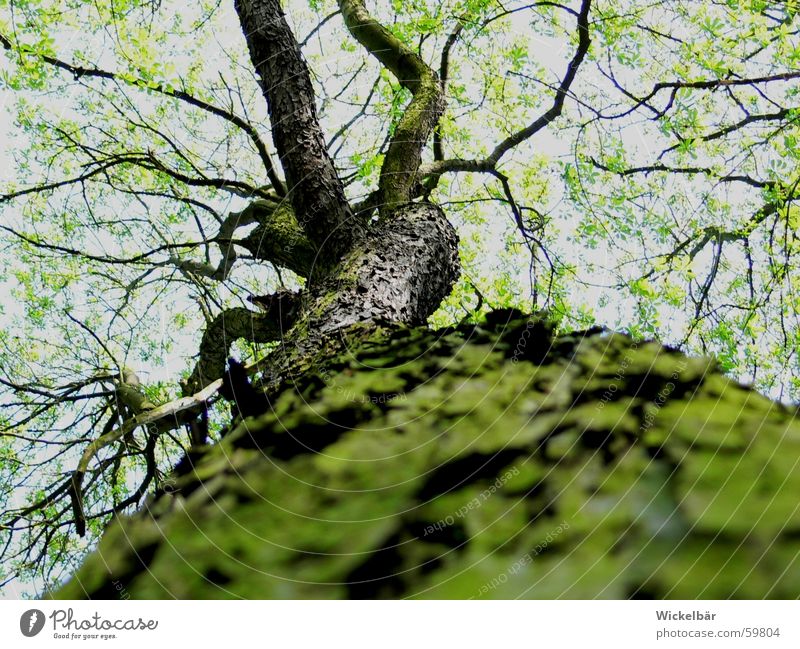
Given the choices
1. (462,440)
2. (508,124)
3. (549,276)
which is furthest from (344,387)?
(508,124)

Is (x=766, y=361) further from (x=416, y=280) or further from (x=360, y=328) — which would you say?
(x=360, y=328)

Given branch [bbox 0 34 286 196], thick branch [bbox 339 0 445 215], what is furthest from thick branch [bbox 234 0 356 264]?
branch [bbox 0 34 286 196]

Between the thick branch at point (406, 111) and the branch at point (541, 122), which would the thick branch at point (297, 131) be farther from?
the branch at point (541, 122)

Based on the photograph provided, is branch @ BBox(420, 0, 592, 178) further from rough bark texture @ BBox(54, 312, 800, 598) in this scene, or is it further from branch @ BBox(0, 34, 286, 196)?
rough bark texture @ BBox(54, 312, 800, 598)

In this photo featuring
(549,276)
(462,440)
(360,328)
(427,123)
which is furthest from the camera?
(549,276)

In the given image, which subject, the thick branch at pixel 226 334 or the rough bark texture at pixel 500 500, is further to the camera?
the thick branch at pixel 226 334

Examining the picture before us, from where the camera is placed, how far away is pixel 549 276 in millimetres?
6625

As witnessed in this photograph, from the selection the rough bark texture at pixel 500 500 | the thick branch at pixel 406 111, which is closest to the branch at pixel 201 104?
the thick branch at pixel 406 111

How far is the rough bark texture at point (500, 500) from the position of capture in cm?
104

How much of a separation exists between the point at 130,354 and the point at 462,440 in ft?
16.6

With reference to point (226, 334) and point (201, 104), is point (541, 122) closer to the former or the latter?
point (201, 104)

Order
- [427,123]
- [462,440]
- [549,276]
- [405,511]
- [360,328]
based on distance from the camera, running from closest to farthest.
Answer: [405,511] < [462,440] < [360,328] < [427,123] < [549,276]

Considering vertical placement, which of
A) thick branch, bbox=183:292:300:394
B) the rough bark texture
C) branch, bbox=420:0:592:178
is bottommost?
the rough bark texture

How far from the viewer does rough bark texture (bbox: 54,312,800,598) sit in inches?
41.1
